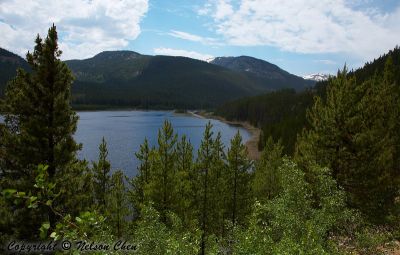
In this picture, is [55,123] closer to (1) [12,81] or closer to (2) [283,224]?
(1) [12,81]

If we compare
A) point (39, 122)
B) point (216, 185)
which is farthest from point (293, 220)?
point (216, 185)

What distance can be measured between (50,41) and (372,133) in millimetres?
22825

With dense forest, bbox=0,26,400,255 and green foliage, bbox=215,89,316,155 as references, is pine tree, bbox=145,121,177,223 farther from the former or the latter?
green foliage, bbox=215,89,316,155

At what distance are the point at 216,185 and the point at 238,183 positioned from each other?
2.51m

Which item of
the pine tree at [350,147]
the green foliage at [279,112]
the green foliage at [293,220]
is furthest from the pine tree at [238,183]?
the green foliage at [279,112]

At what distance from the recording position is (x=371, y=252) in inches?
587

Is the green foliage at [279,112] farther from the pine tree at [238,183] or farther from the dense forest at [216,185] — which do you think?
the dense forest at [216,185]

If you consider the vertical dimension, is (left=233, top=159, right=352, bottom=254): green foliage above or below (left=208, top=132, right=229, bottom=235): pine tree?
above

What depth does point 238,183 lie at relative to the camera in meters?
38.2

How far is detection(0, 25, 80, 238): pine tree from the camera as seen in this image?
66.1 feet

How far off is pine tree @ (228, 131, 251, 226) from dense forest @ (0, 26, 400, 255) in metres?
0.11

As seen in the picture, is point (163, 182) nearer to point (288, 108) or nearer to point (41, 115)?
point (41, 115)

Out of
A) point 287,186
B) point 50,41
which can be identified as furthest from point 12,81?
point 287,186

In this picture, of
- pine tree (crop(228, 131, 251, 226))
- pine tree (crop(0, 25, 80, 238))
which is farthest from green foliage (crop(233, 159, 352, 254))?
pine tree (crop(228, 131, 251, 226))
